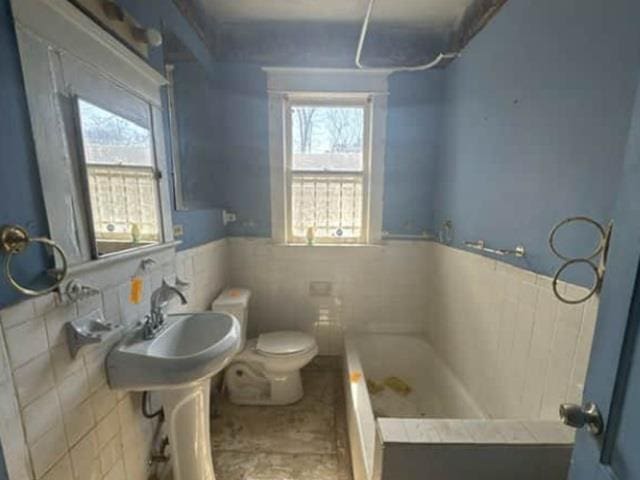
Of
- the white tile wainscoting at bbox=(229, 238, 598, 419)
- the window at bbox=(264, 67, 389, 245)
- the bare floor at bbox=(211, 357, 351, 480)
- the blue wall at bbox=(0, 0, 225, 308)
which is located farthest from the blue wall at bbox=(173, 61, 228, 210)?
the bare floor at bbox=(211, 357, 351, 480)

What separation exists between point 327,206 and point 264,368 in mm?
1318

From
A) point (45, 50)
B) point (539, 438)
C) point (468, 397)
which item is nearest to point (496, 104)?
point (539, 438)

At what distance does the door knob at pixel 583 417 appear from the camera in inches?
22.8

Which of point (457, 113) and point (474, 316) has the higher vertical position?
point (457, 113)

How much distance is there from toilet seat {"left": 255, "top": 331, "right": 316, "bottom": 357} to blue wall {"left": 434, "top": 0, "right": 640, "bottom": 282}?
1299 millimetres

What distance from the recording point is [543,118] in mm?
1199

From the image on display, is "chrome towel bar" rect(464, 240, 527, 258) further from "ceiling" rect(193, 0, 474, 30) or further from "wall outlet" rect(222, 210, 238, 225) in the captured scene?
"wall outlet" rect(222, 210, 238, 225)

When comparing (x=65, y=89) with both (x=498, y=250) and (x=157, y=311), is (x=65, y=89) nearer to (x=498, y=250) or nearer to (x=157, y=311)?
(x=157, y=311)

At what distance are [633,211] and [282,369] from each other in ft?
6.36

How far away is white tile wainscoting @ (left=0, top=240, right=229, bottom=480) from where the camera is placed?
73 centimetres

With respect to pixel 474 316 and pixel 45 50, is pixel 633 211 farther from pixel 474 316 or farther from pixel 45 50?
pixel 45 50

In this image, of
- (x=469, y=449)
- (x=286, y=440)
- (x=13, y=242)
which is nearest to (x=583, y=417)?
(x=469, y=449)

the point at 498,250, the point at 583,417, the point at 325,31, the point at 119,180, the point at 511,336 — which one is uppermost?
the point at 325,31

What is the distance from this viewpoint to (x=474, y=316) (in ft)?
5.66
